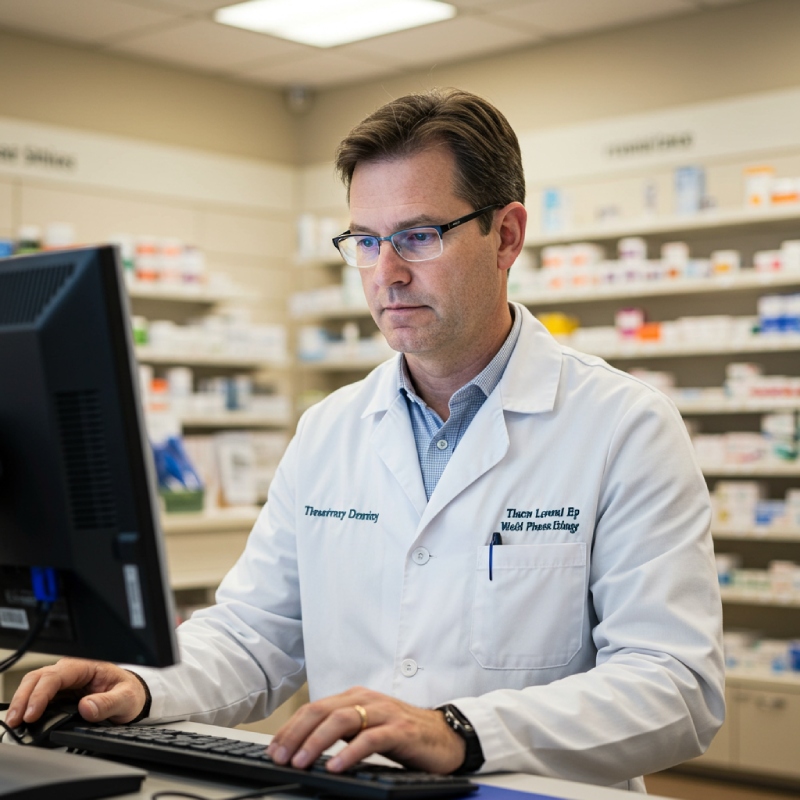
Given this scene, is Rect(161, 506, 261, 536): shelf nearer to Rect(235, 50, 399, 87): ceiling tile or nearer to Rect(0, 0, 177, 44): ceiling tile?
Rect(0, 0, 177, 44): ceiling tile

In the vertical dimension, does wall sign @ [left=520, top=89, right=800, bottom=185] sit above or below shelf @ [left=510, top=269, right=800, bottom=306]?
above

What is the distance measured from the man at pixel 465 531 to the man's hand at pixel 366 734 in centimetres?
15

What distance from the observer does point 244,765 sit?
1.26m

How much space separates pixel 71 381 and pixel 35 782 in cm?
40

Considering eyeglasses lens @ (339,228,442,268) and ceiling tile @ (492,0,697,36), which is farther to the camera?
ceiling tile @ (492,0,697,36)

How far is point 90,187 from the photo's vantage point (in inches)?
244

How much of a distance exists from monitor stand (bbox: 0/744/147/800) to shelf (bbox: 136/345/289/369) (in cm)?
462

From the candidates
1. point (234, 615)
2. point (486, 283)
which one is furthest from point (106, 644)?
point (486, 283)

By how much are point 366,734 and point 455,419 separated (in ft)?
2.50

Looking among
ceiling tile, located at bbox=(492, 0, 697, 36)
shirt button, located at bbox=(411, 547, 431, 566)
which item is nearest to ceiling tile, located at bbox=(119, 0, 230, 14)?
ceiling tile, located at bbox=(492, 0, 697, 36)

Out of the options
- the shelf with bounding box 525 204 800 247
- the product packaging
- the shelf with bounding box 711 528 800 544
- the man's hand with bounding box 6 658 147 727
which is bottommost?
the shelf with bounding box 711 528 800 544

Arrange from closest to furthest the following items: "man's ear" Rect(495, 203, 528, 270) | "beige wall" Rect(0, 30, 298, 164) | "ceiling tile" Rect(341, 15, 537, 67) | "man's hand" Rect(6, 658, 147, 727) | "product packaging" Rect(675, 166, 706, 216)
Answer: "man's hand" Rect(6, 658, 147, 727)
"man's ear" Rect(495, 203, 528, 270)
"product packaging" Rect(675, 166, 706, 216)
"ceiling tile" Rect(341, 15, 537, 67)
"beige wall" Rect(0, 30, 298, 164)

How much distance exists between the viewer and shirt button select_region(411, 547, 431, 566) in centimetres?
177

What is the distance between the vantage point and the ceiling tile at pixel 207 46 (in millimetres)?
5930
